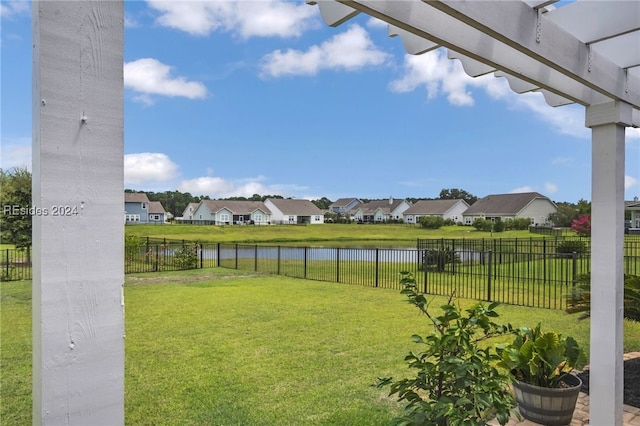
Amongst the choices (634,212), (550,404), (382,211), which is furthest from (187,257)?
(382,211)

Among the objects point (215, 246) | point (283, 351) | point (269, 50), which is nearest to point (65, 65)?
point (283, 351)

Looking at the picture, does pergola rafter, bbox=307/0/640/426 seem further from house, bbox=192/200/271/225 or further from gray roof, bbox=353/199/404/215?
gray roof, bbox=353/199/404/215

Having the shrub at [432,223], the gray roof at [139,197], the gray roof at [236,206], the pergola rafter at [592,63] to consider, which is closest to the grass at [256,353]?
the pergola rafter at [592,63]

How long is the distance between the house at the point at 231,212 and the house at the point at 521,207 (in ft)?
78.4

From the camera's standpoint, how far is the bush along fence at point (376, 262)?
9.27 meters

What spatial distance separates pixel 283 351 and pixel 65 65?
12.8 ft

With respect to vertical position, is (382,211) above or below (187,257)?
above

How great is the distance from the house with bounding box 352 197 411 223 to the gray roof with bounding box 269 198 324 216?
341 inches

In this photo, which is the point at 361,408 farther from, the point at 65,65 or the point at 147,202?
the point at 147,202

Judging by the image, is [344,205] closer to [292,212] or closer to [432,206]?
[432,206]

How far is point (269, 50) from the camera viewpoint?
1478cm

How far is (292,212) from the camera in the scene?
150 feet

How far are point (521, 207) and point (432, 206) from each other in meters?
13.3

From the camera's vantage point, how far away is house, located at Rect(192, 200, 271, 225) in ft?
132
